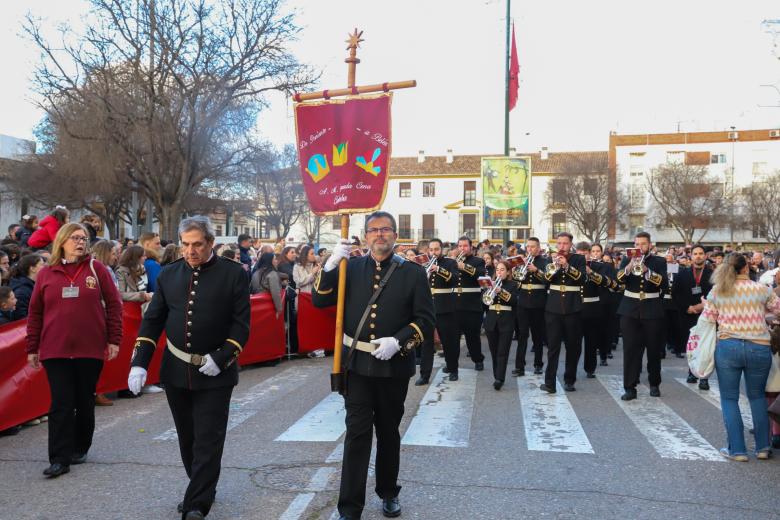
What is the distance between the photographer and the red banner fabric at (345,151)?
19.3 ft

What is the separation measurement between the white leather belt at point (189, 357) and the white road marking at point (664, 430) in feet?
13.3

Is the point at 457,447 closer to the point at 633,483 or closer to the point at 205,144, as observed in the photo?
the point at 633,483

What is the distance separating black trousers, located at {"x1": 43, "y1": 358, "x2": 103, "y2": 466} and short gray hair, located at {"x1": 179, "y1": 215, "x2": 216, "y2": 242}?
1.80m

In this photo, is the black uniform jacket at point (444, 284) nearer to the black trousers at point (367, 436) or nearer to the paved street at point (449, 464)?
the paved street at point (449, 464)

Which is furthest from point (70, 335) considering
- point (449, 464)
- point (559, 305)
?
point (559, 305)

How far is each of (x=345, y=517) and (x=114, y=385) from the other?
525 centimetres

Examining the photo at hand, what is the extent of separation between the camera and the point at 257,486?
5.35 meters

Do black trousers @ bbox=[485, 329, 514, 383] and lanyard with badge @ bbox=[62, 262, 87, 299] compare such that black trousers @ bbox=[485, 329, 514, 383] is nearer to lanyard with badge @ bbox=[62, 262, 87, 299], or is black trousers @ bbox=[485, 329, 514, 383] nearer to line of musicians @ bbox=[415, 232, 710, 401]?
line of musicians @ bbox=[415, 232, 710, 401]

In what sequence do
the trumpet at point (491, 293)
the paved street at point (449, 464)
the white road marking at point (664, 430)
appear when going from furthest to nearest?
1. the trumpet at point (491, 293)
2. the white road marking at point (664, 430)
3. the paved street at point (449, 464)

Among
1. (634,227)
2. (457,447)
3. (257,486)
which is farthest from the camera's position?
(634,227)

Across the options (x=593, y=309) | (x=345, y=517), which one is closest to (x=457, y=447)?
(x=345, y=517)

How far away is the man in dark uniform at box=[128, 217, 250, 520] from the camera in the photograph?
4.62 metres

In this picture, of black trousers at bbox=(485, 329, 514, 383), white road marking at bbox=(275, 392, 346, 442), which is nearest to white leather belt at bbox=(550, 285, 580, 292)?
black trousers at bbox=(485, 329, 514, 383)

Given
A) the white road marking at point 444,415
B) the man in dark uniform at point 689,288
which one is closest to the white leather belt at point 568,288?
the white road marking at point 444,415
